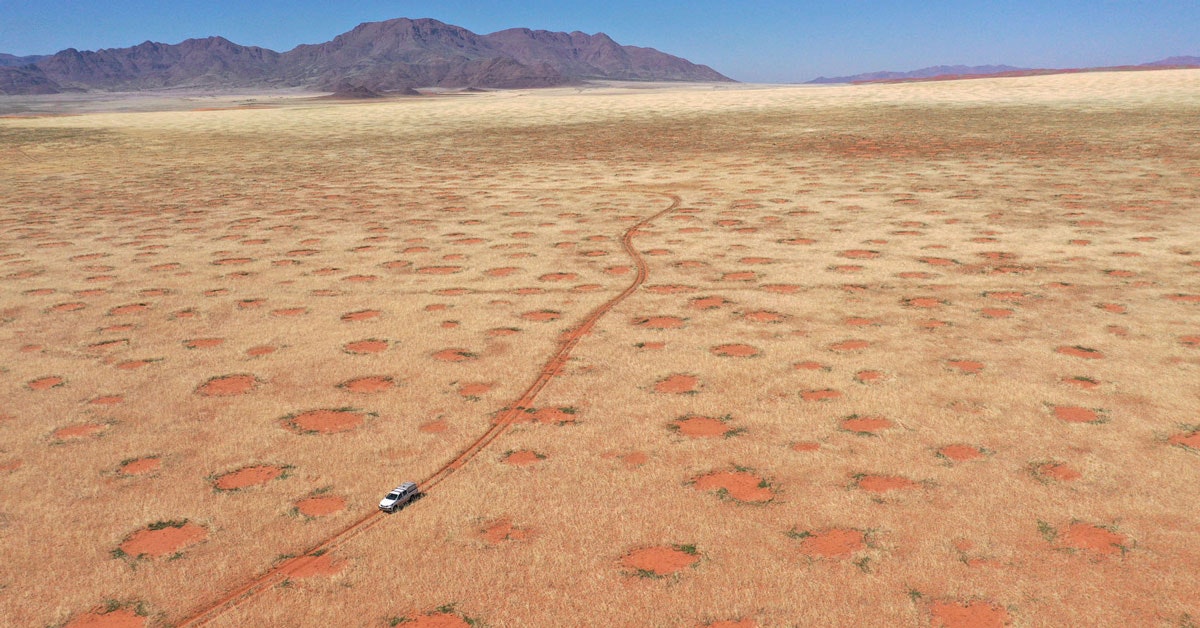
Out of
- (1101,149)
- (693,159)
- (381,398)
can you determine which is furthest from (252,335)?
(1101,149)

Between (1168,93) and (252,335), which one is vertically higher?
(1168,93)

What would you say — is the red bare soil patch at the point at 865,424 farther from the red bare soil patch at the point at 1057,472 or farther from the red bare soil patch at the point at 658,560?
the red bare soil patch at the point at 658,560

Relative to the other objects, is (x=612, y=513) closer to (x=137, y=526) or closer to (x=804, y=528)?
(x=804, y=528)

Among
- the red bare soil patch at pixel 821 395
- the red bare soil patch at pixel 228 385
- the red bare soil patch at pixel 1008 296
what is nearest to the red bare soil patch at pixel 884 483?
the red bare soil patch at pixel 821 395

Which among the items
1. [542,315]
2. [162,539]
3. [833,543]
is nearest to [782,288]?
[542,315]

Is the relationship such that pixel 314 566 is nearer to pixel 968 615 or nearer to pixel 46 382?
pixel 968 615
